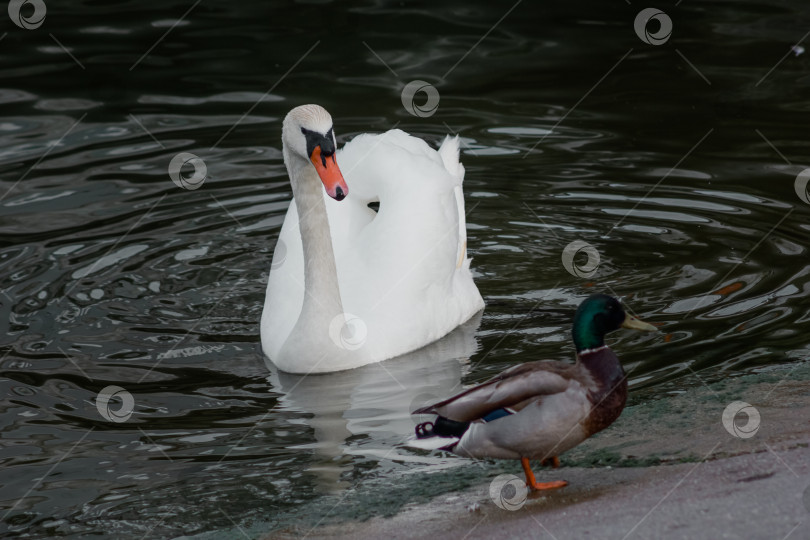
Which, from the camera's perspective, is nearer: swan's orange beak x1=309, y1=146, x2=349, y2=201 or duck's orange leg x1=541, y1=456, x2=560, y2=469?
duck's orange leg x1=541, y1=456, x2=560, y2=469

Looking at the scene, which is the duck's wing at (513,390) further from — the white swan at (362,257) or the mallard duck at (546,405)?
the white swan at (362,257)

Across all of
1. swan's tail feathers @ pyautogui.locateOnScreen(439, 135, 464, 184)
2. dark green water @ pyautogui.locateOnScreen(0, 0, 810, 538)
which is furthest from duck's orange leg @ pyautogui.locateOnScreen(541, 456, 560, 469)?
swan's tail feathers @ pyautogui.locateOnScreen(439, 135, 464, 184)

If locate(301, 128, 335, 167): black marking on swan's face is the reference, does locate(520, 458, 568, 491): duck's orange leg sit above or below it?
below

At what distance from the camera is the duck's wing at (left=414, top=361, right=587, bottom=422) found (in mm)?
4559

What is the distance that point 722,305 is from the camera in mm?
7336

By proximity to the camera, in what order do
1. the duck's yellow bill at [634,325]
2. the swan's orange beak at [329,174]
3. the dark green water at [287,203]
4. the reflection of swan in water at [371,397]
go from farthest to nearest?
the swan's orange beak at [329,174] < the dark green water at [287,203] < the reflection of swan in water at [371,397] < the duck's yellow bill at [634,325]

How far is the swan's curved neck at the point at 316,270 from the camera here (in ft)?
22.7

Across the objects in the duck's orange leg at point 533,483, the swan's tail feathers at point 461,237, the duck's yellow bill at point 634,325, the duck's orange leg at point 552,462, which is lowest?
the duck's orange leg at point 533,483

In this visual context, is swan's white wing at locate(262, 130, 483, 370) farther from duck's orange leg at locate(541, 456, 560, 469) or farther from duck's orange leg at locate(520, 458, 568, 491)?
duck's orange leg at locate(520, 458, 568, 491)

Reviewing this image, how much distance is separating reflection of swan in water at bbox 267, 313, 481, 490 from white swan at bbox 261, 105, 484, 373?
9 cm

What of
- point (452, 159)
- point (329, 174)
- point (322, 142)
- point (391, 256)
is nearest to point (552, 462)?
point (329, 174)

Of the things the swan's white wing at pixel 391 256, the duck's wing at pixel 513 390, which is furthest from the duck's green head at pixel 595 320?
the swan's white wing at pixel 391 256

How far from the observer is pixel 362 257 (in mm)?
7449

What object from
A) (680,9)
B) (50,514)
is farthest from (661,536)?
(680,9)
